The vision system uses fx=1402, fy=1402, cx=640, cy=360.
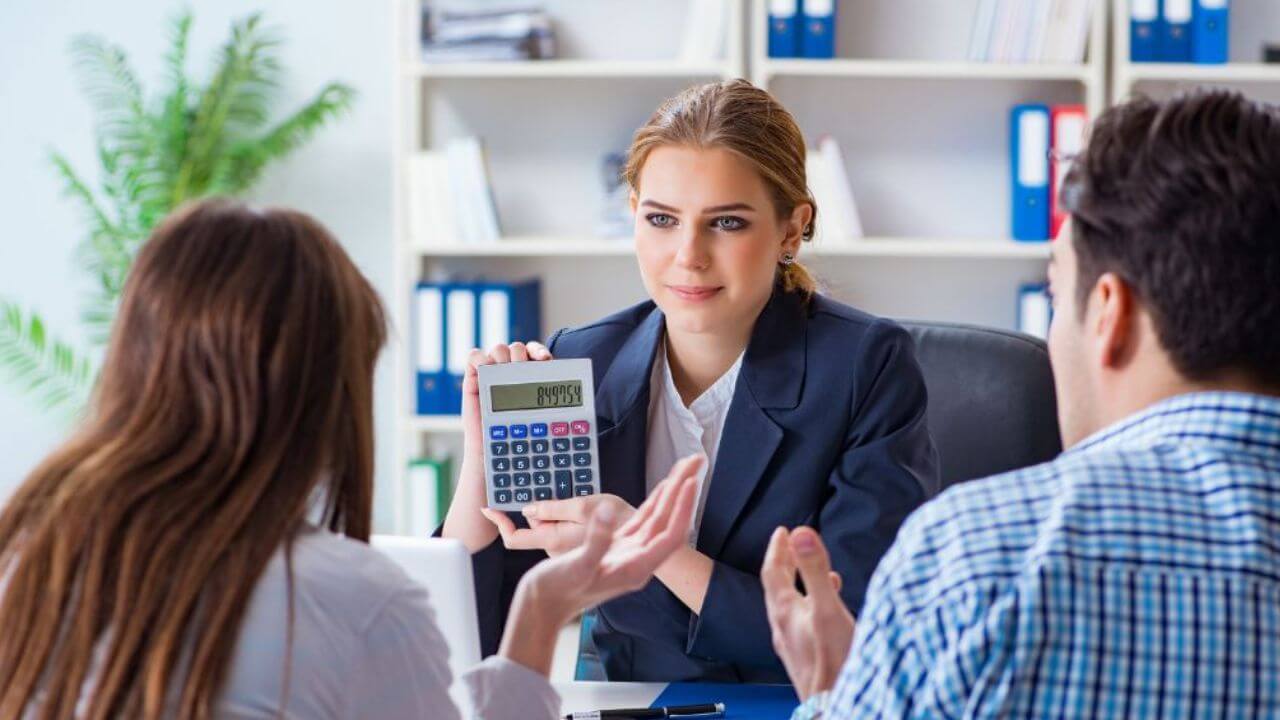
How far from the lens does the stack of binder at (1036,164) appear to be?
3.20 metres

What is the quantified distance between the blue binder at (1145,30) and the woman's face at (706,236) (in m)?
1.89

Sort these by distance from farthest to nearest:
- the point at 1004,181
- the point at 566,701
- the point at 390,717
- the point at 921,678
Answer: the point at 1004,181 < the point at 566,701 < the point at 390,717 < the point at 921,678

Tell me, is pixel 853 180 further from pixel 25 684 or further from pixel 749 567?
pixel 25 684

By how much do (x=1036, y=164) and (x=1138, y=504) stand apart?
2.59 metres

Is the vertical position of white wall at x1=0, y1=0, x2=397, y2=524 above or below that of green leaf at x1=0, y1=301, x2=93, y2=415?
above

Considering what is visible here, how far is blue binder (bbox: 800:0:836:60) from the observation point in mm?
3230

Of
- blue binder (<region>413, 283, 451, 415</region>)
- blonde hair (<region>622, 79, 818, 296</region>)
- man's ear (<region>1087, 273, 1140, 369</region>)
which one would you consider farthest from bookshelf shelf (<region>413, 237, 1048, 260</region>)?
man's ear (<region>1087, 273, 1140, 369</region>)

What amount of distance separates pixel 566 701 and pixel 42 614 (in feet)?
1.92

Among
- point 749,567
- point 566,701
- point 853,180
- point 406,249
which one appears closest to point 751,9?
point 853,180

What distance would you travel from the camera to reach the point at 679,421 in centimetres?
169

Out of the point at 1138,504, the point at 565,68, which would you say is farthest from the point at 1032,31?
the point at 1138,504

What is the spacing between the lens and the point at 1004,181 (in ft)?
11.5

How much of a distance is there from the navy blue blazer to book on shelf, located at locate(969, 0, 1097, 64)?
5.87 ft

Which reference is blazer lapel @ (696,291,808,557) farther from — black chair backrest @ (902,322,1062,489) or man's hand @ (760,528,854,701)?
man's hand @ (760,528,854,701)
